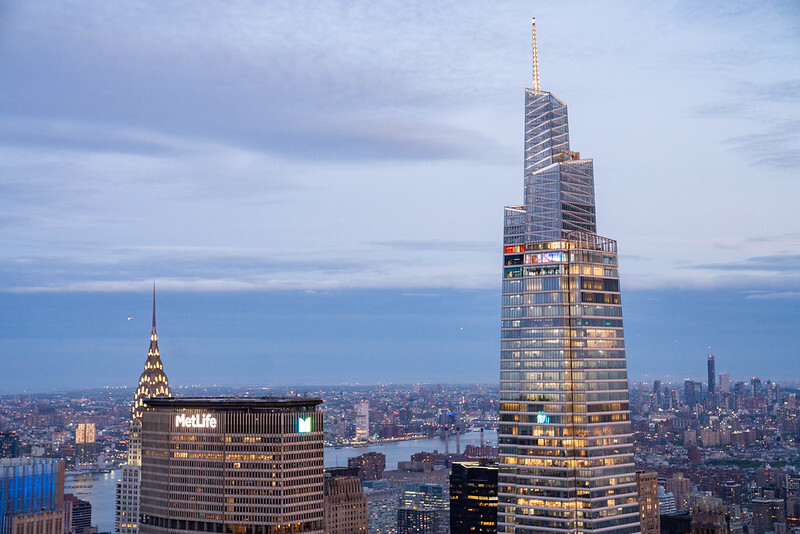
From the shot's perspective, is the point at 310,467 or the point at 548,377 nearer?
the point at 548,377

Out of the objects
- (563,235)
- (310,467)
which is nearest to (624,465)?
(563,235)

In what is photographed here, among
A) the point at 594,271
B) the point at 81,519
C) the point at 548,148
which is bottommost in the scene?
the point at 81,519

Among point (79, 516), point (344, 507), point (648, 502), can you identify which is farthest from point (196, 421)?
point (79, 516)

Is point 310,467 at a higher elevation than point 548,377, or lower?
lower

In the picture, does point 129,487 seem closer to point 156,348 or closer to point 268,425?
point 156,348

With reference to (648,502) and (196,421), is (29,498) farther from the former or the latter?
(648,502)

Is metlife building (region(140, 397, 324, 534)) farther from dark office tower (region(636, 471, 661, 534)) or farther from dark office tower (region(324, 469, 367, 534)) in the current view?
dark office tower (region(636, 471, 661, 534))
